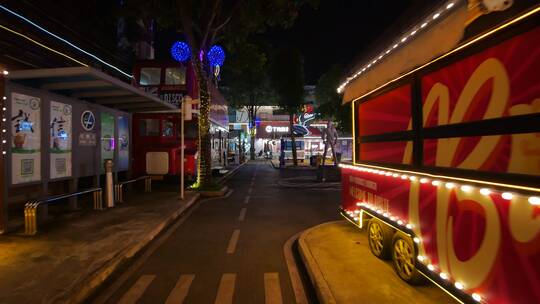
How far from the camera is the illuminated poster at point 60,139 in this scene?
29.5 feet

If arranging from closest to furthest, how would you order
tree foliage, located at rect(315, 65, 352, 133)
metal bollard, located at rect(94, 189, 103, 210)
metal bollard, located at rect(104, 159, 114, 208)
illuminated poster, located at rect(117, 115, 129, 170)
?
metal bollard, located at rect(94, 189, 103, 210) < metal bollard, located at rect(104, 159, 114, 208) < illuminated poster, located at rect(117, 115, 129, 170) < tree foliage, located at rect(315, 65, 352, 133)

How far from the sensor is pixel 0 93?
22.9 feet

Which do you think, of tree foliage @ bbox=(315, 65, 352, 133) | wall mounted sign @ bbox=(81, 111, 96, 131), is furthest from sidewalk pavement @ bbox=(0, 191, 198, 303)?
tree foliage @ bbox=(315, 65, 352, 133)

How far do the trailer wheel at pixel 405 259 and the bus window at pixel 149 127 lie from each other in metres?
12.3

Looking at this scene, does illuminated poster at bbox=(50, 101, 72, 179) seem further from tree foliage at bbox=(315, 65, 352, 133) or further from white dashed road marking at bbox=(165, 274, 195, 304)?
tree foliage at bbox=(315, 65, 352, 133)

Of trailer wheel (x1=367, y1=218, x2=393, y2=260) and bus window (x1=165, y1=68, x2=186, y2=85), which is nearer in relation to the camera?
trailer wheel (x1=367, y1=218, x2=393, y2=260)

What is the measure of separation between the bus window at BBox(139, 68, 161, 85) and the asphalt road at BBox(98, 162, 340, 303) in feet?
20.8

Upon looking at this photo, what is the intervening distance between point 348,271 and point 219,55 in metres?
12.9

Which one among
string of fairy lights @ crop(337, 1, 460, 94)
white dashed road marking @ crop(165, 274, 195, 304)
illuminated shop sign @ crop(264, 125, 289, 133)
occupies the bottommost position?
white dashed road marking @ crop(165, 274, 195, 304)

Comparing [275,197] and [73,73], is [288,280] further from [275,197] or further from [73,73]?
[275,197]

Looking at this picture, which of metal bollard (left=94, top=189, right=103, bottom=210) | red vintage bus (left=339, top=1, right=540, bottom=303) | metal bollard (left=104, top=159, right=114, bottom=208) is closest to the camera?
red vintage bus (left=339, top=1, right=540, bottom=303)

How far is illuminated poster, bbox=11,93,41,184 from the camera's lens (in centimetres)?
764

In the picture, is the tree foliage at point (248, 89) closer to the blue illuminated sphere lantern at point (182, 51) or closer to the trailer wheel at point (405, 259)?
the blue illuminated sphere lantern at point (182, 51)

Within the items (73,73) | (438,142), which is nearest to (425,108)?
(438,142)
